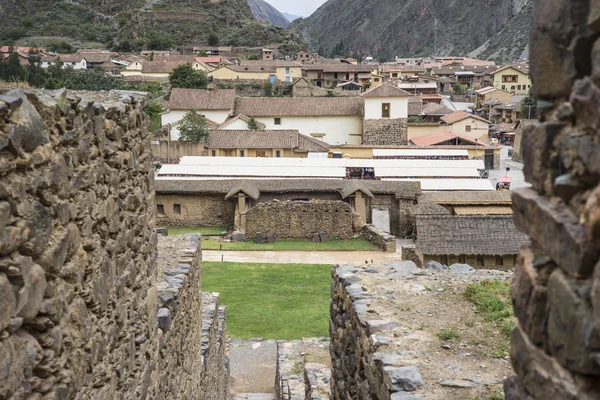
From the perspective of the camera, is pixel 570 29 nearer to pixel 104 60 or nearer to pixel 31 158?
pixel 31 158

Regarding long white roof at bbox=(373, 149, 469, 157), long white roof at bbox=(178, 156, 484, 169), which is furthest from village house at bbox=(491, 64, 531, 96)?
long white roof at bbox=(178, 156, 484, 169)

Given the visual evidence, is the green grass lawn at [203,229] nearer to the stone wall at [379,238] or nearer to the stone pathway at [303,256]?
the stone pathway at [303,256]

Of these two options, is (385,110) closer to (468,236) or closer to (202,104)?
(202,104)

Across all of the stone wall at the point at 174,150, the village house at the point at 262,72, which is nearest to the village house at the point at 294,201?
the stone wall at the point at 174,150

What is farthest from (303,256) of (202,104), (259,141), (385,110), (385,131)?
(202,104)

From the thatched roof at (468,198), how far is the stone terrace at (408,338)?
64.6ft

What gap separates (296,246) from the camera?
2847 centimetres

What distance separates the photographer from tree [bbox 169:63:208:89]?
70750 mm

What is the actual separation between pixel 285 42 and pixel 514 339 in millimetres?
109705

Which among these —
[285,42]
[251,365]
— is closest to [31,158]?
[251,365]

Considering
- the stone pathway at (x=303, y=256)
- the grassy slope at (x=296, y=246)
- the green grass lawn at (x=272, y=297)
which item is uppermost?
the grassy slope at (x=296, y=246)

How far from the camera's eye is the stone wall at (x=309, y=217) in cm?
2970

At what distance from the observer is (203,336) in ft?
35.5

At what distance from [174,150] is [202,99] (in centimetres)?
1218
